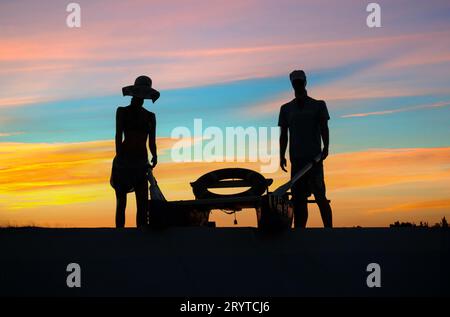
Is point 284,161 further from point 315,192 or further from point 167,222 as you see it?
point 167,222

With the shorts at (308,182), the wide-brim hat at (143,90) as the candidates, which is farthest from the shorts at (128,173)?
the shorts at (308,182)

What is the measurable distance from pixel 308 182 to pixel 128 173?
236 centimetres

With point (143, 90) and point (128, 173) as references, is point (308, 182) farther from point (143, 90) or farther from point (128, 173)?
point (143, 90)

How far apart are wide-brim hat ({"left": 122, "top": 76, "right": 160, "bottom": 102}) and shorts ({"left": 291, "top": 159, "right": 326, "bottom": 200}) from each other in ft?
6.66

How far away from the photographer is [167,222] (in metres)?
12.3

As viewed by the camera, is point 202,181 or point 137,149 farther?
point 202,181

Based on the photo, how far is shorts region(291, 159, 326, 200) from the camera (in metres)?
13.4

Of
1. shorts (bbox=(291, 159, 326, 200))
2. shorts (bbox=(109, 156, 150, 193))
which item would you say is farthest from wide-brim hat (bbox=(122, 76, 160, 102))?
shorts (bbox=(291, 159, 326, 200))
